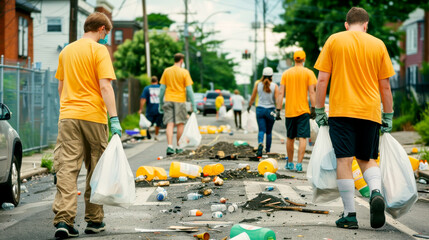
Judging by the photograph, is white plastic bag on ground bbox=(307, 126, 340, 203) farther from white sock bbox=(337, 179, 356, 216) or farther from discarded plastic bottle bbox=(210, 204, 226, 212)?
discarded plastic bottle bbox=(210, 204, 226, 212)

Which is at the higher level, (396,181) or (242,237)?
(396,181)

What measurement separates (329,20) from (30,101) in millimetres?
25535

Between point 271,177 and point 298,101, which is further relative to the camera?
point 298,101

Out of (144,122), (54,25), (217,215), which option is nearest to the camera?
(217,215)

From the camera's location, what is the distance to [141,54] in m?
61.1

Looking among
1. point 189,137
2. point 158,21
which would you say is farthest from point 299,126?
point 158,21

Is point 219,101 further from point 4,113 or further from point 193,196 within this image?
point 4,113

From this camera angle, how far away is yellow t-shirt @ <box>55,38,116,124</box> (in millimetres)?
5386

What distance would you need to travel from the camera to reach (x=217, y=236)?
5.12m

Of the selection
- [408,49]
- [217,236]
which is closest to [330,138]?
[217,236]

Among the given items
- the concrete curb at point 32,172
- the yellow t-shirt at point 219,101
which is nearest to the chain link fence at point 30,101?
the concrete curb at point 32,172

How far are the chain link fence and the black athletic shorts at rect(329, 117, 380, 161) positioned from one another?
28.1 feet

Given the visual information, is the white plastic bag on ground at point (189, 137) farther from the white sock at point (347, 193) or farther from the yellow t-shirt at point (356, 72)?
the white sock at point (347, 193)

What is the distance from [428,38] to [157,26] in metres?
58.1
